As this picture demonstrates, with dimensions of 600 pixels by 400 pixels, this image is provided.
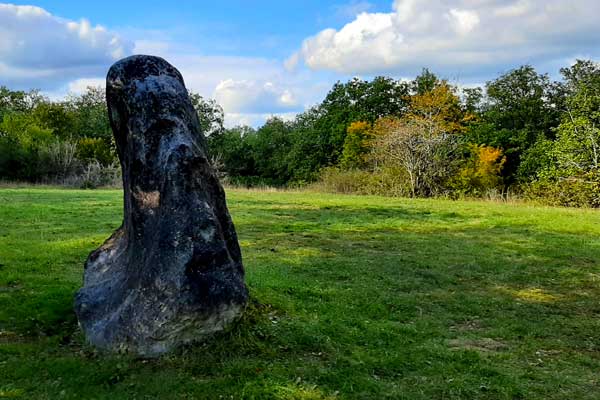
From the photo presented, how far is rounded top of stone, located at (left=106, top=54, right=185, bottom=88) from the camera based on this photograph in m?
6.06

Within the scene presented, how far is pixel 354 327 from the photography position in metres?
6.31

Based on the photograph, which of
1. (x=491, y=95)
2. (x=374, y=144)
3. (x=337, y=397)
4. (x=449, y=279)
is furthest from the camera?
(x=491, y=95)

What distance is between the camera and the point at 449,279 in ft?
30.7

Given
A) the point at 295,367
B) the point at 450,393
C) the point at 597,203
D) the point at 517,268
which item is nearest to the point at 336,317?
the point at 295,367

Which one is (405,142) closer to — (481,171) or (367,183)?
(367,183)

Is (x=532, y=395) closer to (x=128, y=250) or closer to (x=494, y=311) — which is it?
(x=494, y=311)

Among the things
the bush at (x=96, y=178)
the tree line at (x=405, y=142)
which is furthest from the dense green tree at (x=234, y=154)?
the bush at (x=96, y=178)

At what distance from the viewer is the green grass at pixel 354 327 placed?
4793mm

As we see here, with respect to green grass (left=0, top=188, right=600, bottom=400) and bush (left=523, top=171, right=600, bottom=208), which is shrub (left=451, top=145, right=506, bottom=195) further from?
green grass (left=0, top=188, right=600, bottom=400)

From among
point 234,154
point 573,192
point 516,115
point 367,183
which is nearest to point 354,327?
point 573,192

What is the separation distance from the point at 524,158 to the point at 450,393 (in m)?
35.3

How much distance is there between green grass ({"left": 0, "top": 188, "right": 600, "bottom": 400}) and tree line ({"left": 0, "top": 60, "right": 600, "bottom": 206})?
18903 mm

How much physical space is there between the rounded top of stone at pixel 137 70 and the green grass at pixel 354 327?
2.78 meters

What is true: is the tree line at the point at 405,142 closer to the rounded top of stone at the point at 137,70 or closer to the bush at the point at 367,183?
the bush at the point at 367,183
